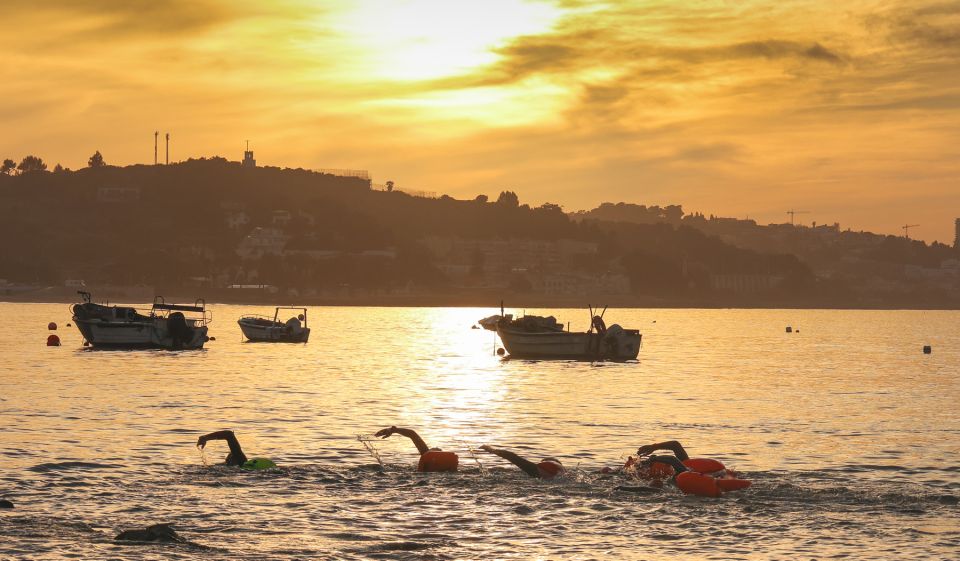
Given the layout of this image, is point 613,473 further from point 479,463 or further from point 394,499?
point 394,499

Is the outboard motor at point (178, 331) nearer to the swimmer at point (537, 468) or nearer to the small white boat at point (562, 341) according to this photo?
the small white boat at point (562, 341)

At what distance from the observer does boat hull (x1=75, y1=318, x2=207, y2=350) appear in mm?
108250

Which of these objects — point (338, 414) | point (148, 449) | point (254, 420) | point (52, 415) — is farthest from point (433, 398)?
point (148, 449)

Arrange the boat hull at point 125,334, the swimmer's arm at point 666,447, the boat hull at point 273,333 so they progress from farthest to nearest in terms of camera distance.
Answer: the boat hull at point 273,333 → the boat hull at point 125,334 → the swimmer's arm at point 666,447

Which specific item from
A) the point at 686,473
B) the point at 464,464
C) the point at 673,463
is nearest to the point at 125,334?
the point at 464,464

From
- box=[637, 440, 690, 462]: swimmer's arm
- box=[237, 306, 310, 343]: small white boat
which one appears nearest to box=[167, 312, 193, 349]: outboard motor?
box=[237, 306, 310, 343]: small white boat

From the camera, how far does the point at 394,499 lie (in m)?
33.7

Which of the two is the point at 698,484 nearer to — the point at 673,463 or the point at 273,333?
the point at 673,463

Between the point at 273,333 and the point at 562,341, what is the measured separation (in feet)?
147

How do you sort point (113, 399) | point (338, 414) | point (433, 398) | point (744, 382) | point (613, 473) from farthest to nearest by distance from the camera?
1. point (744, 382)
2. point (433, 398)
3. point (113, 399)
4. point (338, 414)
5. point (613, 473)

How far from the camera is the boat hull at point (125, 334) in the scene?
108m

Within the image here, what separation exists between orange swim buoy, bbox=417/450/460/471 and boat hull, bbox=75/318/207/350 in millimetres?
75872

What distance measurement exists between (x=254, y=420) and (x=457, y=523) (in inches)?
1043

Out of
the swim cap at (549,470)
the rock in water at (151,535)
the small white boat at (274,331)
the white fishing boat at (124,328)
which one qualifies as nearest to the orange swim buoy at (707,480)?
the swim cap at (549,470)
